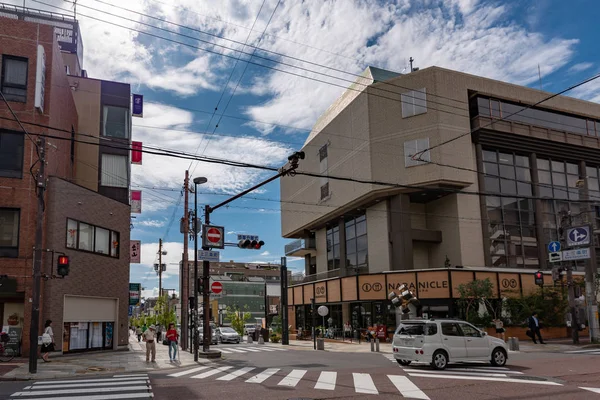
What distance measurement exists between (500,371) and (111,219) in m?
22.6

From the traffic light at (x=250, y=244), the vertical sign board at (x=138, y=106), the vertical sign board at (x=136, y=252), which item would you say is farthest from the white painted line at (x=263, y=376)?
the vertical sign board at (x=138, y=106)

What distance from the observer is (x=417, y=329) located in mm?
17391

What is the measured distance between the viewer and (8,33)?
963 inches

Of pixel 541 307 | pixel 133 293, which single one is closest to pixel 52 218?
pixel 133 293

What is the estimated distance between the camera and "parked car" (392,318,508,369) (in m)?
16.9

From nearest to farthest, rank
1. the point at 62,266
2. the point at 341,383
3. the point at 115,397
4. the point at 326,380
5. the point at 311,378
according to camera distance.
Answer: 1. the point at 115,397
2. the point at 341,383
3. the point at 326,380
4. the point at 311,378
5. the point at 62,266

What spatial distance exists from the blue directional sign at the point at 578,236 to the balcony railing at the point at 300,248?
1135 inches

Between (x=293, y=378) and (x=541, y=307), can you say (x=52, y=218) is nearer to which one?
(x=293, y=378)

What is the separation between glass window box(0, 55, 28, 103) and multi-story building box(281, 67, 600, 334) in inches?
821

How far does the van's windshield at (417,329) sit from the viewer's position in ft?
56.1

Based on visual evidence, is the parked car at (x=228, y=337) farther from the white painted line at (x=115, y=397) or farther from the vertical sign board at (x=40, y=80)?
the white painted line at (x=115, y=397)

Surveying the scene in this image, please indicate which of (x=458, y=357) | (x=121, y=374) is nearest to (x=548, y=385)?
(x=458, y=357)

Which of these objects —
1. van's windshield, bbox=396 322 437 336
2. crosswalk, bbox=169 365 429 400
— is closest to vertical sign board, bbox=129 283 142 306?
crosswalk, bbox=169 365 429 400

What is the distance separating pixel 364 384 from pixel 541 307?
24.9 meters
